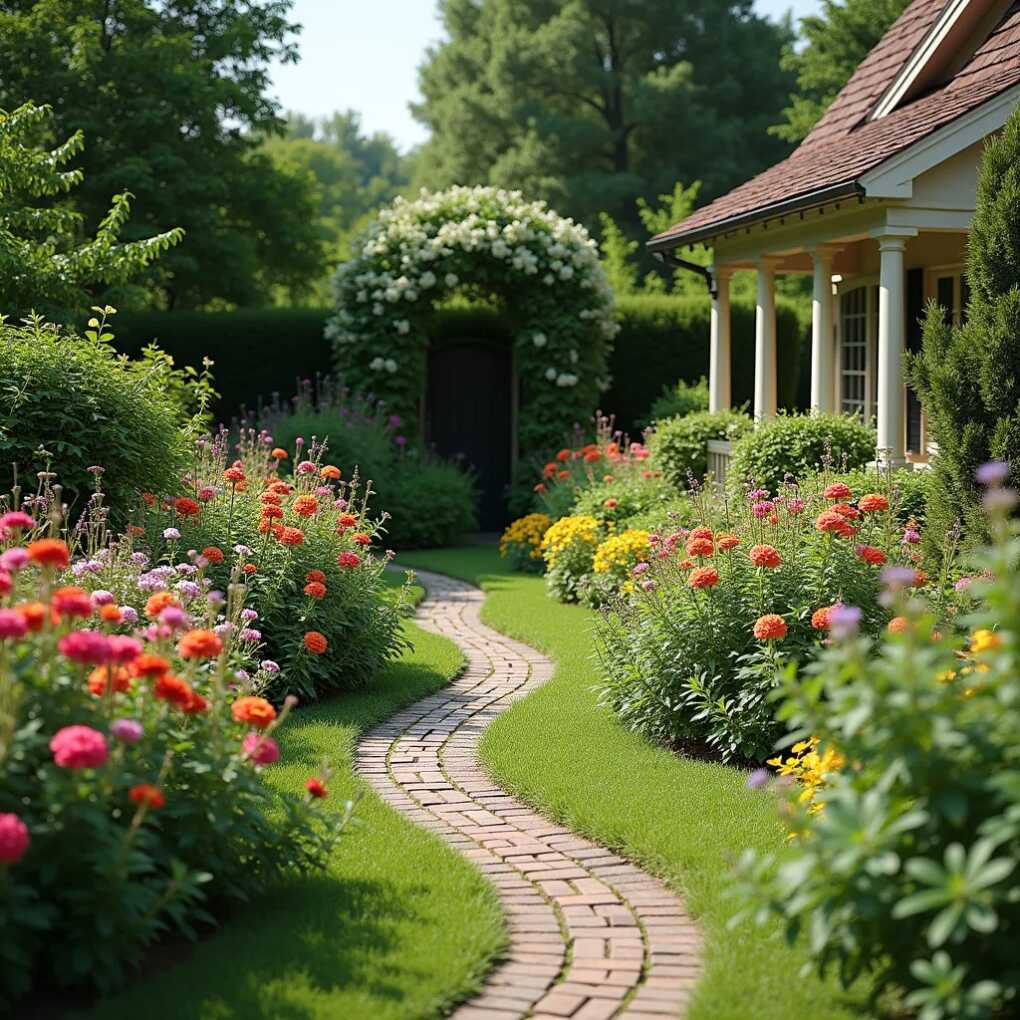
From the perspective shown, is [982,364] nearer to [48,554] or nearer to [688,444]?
[48,554]

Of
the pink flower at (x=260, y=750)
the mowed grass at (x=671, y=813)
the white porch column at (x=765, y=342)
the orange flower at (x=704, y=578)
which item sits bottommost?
the mowed grass at (x=671, y=813)

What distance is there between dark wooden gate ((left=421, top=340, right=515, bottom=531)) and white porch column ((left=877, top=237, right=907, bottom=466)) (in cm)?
819

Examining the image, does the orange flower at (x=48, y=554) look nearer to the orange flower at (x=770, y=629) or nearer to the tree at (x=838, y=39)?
the orange flower at (x=770, y=629)

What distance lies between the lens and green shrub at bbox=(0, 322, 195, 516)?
8414mm

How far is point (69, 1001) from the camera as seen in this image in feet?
12.6

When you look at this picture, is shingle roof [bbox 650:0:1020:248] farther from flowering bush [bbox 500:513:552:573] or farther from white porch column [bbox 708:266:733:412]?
flowering bush [bbox 500:513:552:573]

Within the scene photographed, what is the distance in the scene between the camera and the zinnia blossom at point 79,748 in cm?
334

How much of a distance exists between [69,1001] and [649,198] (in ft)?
104

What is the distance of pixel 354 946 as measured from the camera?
4246 mm

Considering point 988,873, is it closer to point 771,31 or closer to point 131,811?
point 131,811

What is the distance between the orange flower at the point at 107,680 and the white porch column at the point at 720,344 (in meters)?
12.4

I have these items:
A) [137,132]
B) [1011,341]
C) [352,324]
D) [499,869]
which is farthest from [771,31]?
[499,869]

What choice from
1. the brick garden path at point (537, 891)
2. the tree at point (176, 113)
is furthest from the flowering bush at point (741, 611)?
the tree at point (176, 113)

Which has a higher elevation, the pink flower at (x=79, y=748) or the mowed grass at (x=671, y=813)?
the pink flower at (x=79, y=748)
